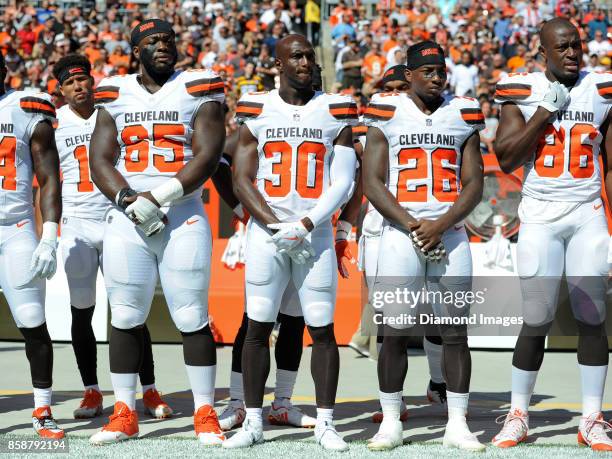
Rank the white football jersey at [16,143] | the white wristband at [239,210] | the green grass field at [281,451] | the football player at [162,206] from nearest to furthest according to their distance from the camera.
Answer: the green grass field at [281,451], the football player at [162,206], the white football jersey at [16,143], the white wristband at [239,210]

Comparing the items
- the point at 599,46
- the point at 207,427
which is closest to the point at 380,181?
the point at 207,427

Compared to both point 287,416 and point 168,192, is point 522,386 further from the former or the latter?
point 168,192

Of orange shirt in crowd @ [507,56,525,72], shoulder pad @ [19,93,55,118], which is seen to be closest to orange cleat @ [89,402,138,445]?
shoulder pad @ [19,93,55,118]

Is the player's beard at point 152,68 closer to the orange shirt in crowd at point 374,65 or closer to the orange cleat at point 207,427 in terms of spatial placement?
the orange cleat at point 207,427

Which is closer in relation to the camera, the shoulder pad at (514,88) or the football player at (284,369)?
the shoulder pad at (514,88)

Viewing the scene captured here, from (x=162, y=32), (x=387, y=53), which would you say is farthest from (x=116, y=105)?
(x=387, y=53)

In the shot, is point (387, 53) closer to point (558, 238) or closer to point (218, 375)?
point (218, 375)

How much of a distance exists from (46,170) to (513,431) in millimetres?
2736

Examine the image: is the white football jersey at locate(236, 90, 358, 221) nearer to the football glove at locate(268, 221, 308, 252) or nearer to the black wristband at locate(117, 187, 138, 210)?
the football glove at locate(268, 221, 308, 252)

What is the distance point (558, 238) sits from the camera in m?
5.20

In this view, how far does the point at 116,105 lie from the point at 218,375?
9.21 feet

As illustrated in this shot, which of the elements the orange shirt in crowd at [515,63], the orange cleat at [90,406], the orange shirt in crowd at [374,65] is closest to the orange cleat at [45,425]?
the orange cleat at [90,406]

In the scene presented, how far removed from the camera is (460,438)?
5027 mm

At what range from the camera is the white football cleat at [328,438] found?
4.97 meters
